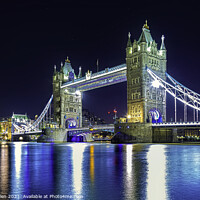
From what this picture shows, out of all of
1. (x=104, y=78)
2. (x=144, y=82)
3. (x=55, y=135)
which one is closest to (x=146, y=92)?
(x=144, y=82)

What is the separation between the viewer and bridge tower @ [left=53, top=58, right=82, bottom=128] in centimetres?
9338

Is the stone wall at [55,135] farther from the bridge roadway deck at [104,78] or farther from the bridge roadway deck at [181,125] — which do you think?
the bridge roadway deck at [181,125]

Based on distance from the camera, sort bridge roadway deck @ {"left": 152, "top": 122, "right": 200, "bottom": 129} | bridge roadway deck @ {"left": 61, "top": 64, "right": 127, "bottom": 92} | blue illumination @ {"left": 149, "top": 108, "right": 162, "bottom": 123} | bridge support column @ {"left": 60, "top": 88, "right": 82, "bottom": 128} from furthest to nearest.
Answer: bridge support column @ {"left": 60, "top": 88, "right": 82, "bottom": 128}
bridge roadway deck @ {"left": 61, "top": 64, "right": 127, "bottom": 92}
blue illumination @ {"left": 149, "top": 108, "right": 162, "bottom": 123}
bridge roadway deck @ {"left": 152, "top": 122, "right": 200, "bottom": 129}

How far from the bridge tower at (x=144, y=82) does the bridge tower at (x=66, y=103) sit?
33.1 meters

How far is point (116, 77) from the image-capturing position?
7275 cm

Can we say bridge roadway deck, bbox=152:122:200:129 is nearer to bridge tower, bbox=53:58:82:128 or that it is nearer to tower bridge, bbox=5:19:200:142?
tower bridge, bbox=5:19:200:142

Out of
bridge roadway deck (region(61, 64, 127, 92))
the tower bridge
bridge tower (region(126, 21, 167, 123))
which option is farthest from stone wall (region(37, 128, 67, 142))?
bridge tower (region(126, 21, 167, 123))

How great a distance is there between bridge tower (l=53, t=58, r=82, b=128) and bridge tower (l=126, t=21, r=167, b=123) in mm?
33131

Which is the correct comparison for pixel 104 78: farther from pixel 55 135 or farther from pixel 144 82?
pixel 55 135

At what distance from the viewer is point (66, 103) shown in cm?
9388

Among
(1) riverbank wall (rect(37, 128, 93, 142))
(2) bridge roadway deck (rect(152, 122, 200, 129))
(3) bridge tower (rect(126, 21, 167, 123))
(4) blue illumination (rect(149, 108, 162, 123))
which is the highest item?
(3) bridge tower (rect(126, 21, 167, 123))

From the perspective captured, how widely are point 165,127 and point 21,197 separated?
50532mm

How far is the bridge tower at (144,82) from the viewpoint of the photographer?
62231 mm

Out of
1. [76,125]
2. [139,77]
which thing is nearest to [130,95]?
[139,77]
